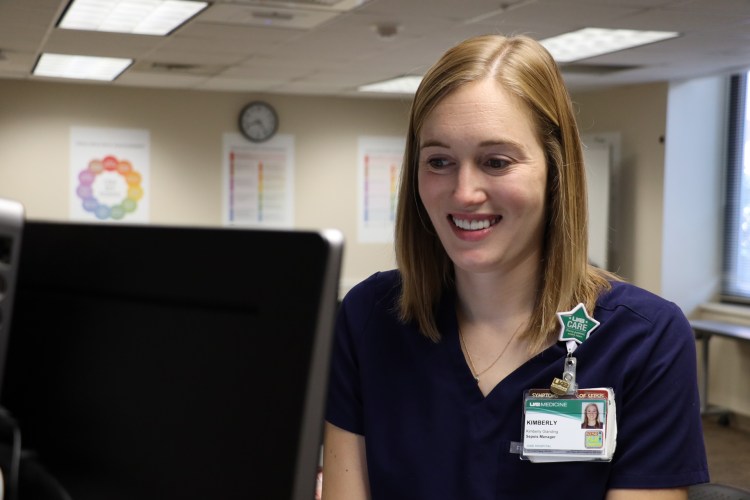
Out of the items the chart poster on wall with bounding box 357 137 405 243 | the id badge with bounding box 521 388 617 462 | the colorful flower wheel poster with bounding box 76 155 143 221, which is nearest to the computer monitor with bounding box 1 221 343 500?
the id badge with bounding box 521 388 617 462

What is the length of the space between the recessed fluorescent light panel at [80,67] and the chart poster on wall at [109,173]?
25.9 inches

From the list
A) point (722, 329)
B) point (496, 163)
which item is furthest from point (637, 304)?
point (722, 329)

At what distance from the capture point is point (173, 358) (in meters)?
0.71

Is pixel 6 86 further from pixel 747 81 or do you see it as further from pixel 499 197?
pixel 499 197

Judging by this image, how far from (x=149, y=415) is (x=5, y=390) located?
0.22 meters

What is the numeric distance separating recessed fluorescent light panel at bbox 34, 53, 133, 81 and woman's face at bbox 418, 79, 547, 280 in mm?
5425

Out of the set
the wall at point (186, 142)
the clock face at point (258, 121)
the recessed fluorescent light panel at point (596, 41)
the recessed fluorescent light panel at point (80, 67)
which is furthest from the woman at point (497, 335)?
the clock face at point (258, 121)

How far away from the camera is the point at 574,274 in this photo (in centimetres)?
137

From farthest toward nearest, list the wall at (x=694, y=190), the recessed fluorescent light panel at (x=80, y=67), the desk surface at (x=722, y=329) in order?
1. the wall at (x=694, y=190)
2. the recessed fluorescent light panel at (x=80, y=67)
3. the desk surface at (x=722, y=329)

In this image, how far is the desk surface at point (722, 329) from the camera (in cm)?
610

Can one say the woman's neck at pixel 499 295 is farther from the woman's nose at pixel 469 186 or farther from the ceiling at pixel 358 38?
the ceiling at pixel 358 38

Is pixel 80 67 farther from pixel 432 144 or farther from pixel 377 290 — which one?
pixel 432 144

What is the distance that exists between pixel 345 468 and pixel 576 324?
43 centimetres

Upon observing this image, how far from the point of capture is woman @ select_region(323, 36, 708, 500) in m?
1.29
